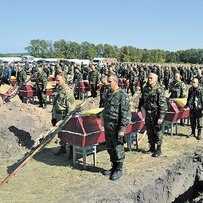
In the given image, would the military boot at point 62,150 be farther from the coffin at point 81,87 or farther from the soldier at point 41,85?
the coffin at point 81,87

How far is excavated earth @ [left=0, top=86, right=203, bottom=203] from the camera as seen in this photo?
586 centimetres

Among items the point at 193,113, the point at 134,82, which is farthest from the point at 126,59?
the point at 193,113

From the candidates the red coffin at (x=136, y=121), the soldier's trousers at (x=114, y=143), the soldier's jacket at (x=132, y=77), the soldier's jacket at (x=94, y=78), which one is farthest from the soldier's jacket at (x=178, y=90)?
the soldier's jacket at (x=132, y=77)

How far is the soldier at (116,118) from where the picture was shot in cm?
598

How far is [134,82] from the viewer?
68.1 feet

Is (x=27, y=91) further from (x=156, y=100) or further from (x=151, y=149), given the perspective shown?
(x=156, y=100)

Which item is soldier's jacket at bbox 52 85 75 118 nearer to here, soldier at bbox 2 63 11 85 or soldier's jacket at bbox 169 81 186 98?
soldier's jacket at bbox 169 81 186 98

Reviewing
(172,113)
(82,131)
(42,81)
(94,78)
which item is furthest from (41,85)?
(82,131)

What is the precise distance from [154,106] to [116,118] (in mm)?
1775

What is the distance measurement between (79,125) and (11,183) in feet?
5.49

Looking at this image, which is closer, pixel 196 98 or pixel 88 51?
pixel 196 98

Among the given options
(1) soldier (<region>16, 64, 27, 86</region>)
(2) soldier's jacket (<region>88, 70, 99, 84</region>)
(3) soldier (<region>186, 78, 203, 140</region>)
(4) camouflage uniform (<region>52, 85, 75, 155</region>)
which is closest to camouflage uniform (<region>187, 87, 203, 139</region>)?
(3) soldier (<region>186, 78, 203, 140</region>)

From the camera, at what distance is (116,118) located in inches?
238

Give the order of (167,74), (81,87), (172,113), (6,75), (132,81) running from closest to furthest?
1. (172,113)
2. (81,87)
3. (132,81)
4. (6,75)
5. (167,74)
